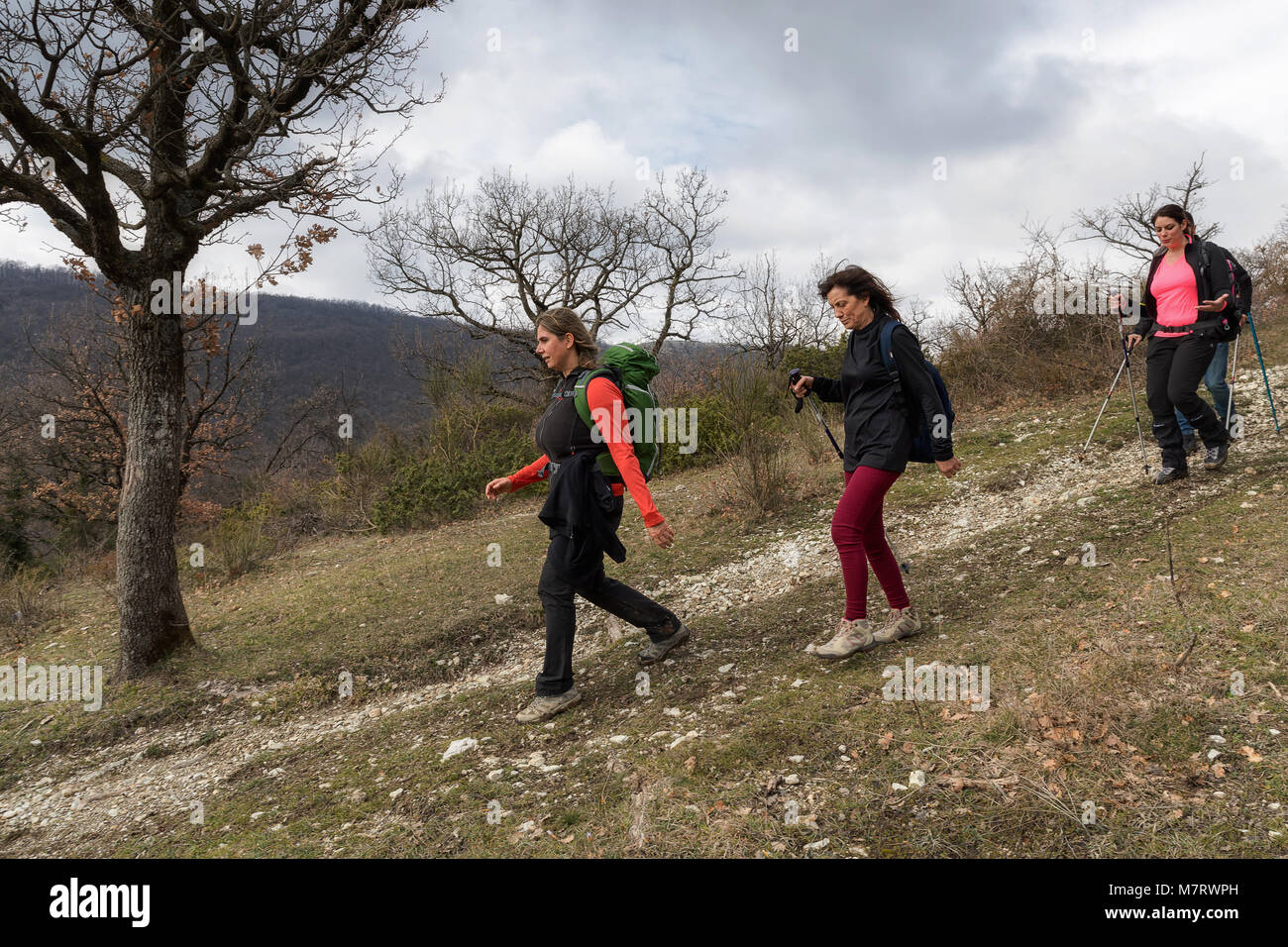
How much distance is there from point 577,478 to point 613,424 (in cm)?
35

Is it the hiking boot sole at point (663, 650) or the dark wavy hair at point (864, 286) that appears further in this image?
the hiking boot sole at point (663, 650)

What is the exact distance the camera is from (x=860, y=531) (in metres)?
3.69

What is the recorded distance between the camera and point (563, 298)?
26.9 metres

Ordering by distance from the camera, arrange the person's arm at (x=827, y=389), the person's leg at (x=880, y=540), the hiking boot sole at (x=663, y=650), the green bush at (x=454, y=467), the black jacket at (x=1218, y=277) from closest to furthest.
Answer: the person's leg at (x=880, y=540) < the person's arm at (x=827, y=389) < the hiking boot sole at (x=663, y=650) < the black jacket at (x=1218, y=277) < the green bush at (x=454, y=467)

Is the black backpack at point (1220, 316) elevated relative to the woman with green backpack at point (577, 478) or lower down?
elevated

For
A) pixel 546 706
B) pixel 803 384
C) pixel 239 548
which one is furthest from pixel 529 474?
pixel 239 548

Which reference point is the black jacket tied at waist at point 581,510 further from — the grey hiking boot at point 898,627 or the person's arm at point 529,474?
the grey hiking boot at point 898,627

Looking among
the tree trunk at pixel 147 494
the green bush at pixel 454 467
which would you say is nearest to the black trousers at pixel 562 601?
the tree trunk at pixel 147 494

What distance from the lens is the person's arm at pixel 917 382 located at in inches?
138

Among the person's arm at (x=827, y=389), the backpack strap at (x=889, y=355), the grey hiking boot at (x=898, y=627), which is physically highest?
the backpack strap at (x=889, y=355)

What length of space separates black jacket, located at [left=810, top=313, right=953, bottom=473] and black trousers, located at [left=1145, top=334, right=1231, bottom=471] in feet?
10.7

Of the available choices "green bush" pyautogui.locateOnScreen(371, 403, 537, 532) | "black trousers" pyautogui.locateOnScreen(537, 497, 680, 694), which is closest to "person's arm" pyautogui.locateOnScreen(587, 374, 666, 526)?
"black trousers" pyautogui.locateOnScreen(537, 497, 680, 694)

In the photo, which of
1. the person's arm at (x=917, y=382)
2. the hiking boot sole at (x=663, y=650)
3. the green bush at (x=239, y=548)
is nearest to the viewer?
the person's arm at (x=917, y=382)

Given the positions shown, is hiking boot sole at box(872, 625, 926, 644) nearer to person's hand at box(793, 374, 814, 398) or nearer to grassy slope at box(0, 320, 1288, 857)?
grassy slope at box(0, 320, 1288, 857)
